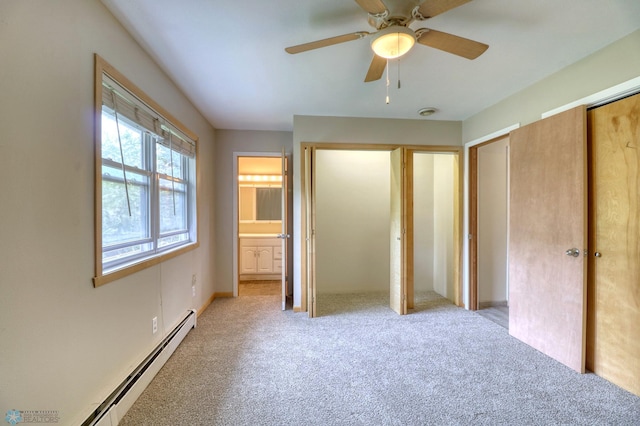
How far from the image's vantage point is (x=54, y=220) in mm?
1210

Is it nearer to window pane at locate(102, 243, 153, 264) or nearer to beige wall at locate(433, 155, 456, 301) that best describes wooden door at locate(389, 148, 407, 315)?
beige wall at locate(433, 155, 456, 301)

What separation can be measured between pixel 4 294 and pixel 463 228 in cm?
391

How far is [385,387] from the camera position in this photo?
1.82m

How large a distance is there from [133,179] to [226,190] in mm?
1900

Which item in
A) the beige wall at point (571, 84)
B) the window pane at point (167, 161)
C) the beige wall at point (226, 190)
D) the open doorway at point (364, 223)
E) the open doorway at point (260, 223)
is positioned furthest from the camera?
the open doorway at point (260, 223)

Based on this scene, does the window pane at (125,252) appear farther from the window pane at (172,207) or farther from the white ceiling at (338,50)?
the white ceiling at (338,50)

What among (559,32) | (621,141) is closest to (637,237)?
(621,141)

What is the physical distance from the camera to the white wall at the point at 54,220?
3.34 ft

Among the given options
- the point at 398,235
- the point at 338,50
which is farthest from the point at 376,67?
the point at 398,235

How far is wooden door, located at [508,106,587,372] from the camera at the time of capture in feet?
6.49

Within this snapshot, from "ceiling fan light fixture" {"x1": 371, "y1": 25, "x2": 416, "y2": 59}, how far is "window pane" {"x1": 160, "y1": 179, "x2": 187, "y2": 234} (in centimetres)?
211

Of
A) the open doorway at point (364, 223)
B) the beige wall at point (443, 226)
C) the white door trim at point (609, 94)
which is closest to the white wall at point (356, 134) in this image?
the beige wall at point (443, 226)

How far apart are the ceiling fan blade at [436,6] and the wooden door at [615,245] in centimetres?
156

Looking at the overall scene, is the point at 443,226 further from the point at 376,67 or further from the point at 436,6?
the point at 436,6
